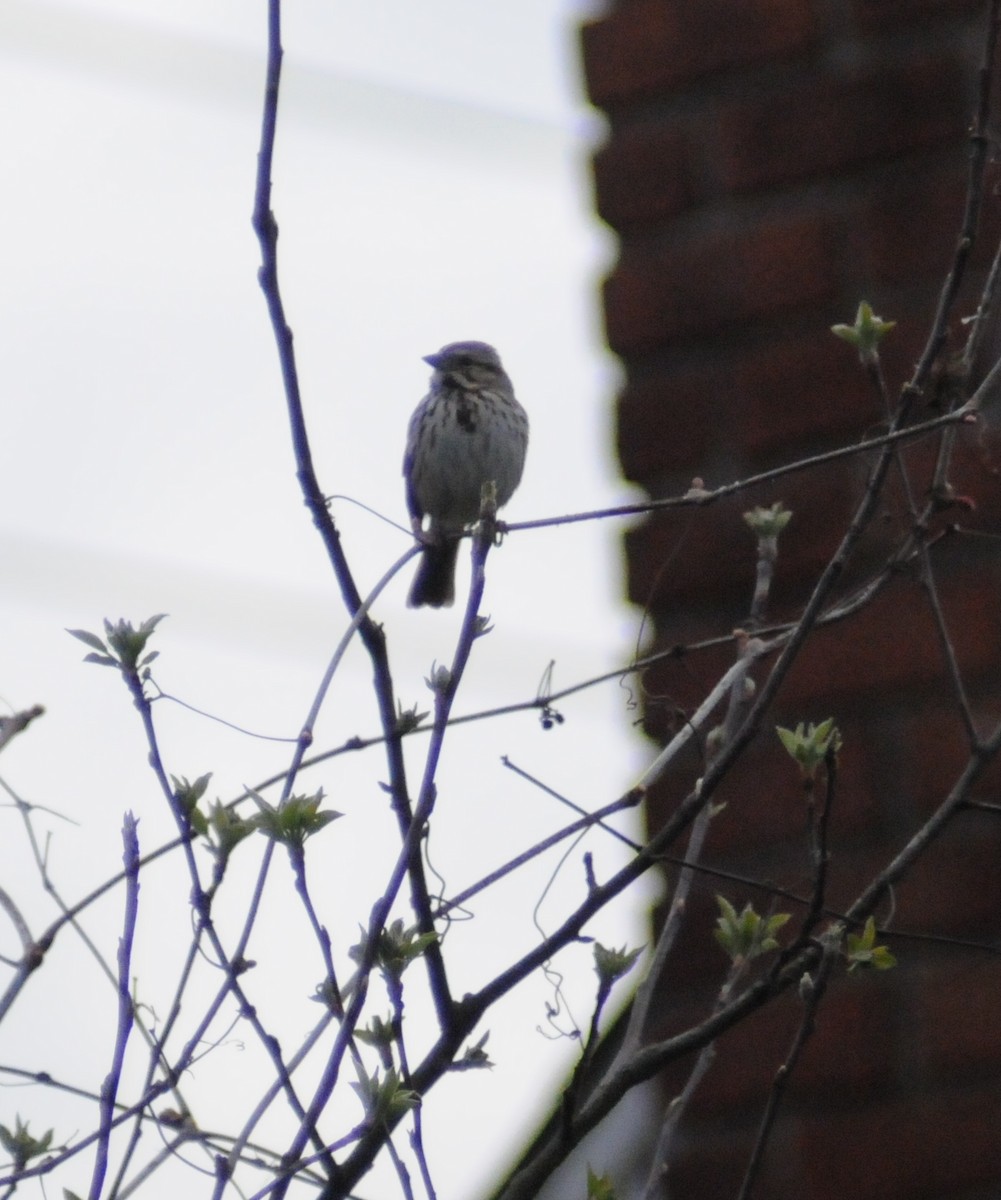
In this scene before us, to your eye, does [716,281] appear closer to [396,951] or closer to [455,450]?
[396,951]

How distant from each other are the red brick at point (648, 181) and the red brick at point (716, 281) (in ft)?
0.20

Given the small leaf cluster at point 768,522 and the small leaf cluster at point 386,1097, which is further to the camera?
the small leaf cluster at point 768,522

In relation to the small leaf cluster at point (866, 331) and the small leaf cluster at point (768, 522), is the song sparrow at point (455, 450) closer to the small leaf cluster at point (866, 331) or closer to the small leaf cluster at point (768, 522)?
the small leaf cluster at point (768, 522)

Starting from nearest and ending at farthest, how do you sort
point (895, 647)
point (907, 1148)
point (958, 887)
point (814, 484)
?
point (907, 1148) → point (958, 887) → point (895, 647) → point (814, 484)

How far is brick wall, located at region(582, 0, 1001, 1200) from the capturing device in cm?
276

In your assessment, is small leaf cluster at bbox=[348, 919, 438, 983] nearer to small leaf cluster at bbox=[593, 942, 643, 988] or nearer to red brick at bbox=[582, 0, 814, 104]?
small leaf cluster at bbox=[593, 942, 643, 988]

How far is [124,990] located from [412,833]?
0.35 meters

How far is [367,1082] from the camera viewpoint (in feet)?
7.22

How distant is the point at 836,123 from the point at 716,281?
0.33 m

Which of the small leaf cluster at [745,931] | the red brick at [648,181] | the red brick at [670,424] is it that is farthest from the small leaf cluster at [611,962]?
the red brick at [648,181]

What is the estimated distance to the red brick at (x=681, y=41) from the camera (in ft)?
11.1

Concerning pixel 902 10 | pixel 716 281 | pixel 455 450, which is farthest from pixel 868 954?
pixel 455 450

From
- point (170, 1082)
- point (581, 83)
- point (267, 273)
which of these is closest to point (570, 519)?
point (267, 273)

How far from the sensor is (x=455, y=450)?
19.0ft
